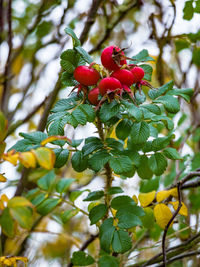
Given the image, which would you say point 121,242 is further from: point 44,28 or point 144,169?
point 44,28

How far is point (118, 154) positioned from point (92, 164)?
46 mm

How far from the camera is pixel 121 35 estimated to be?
125 centimetres

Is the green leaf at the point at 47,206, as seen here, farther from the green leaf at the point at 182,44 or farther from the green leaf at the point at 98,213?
the green leaf at the point at 182,44

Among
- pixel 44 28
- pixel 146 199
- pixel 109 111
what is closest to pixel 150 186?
pixel 146 199

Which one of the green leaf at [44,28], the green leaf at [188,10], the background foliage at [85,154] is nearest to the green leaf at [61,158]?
the background foliage at [85,154]

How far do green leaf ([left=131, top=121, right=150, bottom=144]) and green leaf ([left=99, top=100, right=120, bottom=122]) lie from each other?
5cm

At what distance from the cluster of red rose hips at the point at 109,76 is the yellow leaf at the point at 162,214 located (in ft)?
0.73

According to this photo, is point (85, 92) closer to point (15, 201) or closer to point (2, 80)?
point (15, 201)

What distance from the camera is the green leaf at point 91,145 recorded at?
0.50 metres

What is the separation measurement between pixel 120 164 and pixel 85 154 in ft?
0.19

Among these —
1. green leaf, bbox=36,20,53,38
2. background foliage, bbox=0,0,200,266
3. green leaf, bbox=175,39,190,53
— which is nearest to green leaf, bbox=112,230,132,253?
background foliage, bbox=0,0,200,266

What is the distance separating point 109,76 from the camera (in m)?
0.49

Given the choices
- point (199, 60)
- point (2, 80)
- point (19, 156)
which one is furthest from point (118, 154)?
point (2, 80)

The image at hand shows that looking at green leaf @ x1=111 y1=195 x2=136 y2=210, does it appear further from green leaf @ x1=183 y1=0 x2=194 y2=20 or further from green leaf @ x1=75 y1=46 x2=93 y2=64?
green leaf @ x1=183 y1=0 x2=194 y2=20
